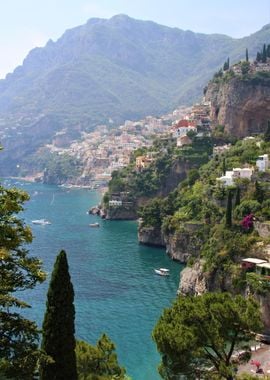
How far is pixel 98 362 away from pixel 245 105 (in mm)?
71476

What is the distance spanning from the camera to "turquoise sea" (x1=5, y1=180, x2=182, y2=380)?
34.3m

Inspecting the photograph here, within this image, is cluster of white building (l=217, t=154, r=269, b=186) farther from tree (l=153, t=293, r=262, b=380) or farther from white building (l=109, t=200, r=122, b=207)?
white building (l=109, t=200, r=122, b=207)

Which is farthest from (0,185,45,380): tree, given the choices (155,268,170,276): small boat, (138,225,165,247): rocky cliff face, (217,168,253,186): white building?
(138,225,165,247): rocky cliff face

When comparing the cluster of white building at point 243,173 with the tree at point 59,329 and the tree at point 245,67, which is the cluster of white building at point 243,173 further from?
the tree at point 59,329

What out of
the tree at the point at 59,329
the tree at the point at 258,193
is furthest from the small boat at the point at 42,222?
the tree at the point at 59,329

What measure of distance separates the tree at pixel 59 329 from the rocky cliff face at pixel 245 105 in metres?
72.9

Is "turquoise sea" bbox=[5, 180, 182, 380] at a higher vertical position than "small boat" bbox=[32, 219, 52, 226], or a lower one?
lower

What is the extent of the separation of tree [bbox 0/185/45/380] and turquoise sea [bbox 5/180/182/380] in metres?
6.45

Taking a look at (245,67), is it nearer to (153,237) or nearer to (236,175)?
(153,237)

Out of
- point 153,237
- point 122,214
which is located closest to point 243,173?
point 153,237

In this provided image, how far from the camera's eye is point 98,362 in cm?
1922

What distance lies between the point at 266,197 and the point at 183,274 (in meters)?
9.89

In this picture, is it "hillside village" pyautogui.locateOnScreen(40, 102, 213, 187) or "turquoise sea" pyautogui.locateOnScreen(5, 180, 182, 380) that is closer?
"turquoise sea" pyautogui.locateOnScreen(5, 180, 182, 380)

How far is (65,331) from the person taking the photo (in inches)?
603
